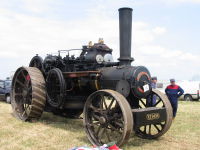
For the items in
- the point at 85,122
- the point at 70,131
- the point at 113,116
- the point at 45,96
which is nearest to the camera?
the point at 113,116

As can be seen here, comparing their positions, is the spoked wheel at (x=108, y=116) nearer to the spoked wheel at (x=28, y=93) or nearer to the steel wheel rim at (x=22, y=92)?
the spoked wheel at (x=28, y=93)

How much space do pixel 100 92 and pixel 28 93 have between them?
3110 millimetres

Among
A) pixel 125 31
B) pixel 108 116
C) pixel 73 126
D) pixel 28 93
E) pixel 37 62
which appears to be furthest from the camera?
pixel 37 62

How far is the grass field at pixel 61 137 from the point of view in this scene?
555cm

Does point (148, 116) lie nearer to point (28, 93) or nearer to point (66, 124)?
point (66, 124)

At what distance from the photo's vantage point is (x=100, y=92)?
5527 mm

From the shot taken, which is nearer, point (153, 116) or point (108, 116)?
point (108, 116)

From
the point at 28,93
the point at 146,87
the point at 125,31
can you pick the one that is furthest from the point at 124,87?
the point at 28,93

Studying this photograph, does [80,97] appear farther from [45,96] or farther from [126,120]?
[126,120]

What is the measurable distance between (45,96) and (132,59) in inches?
108

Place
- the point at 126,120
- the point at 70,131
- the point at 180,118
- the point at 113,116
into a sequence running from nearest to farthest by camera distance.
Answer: the point at 126,120, the point at 113,116, the point at 70,131, the point at 180,118

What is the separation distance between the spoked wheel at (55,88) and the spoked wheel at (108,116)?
4.01ft

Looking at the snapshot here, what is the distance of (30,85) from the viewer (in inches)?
311

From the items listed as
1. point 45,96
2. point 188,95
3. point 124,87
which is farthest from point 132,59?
point 188,95
